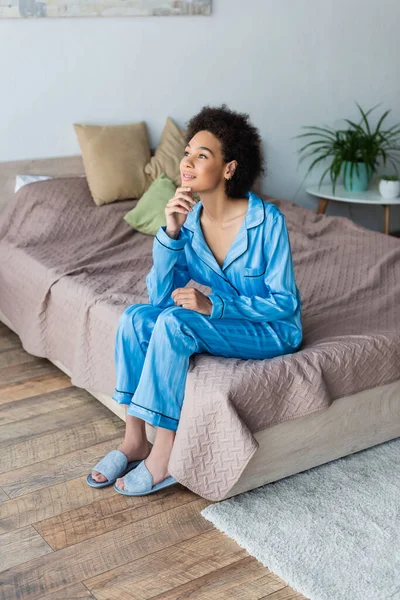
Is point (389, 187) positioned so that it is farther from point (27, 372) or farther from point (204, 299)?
point (204, 299)

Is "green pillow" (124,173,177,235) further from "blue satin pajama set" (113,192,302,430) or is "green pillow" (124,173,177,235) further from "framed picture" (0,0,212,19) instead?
"blue satin pajama set" (113,192,302,430)

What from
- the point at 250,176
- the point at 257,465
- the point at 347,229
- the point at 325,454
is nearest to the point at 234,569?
the point at 257,465

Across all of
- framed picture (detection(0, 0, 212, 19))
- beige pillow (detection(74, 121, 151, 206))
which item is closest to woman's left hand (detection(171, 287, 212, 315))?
beige pillow (detection(74, 121, 151, 206))

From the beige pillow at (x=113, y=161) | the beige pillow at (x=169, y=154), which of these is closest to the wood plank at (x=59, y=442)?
the beige pillow at (x=113, y=161)

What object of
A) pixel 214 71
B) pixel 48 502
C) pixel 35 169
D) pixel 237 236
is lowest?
pixel 48 502

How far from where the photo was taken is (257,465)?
2137 mm

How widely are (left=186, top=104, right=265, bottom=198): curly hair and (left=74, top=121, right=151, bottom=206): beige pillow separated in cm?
124

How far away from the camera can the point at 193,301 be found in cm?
212

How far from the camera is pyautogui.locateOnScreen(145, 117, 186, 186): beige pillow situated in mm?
3611

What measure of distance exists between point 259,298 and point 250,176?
0.35m

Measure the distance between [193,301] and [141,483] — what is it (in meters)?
0.50

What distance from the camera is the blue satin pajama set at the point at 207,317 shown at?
6.94ft

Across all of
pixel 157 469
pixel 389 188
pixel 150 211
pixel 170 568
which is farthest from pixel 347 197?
pixel 170 568

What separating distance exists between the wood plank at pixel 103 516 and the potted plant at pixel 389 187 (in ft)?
7.79
